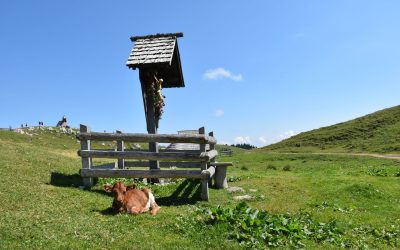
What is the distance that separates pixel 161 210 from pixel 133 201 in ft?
3.87

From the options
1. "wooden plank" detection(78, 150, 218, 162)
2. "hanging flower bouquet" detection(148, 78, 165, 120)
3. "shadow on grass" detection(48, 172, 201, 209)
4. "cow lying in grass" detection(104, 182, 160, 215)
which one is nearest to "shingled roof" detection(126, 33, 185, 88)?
"hanging flower bouquet" detection(148, 78, 165, 120)

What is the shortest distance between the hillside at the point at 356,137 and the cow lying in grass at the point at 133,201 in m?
54.1

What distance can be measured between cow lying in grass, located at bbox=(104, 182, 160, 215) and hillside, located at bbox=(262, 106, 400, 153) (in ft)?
177

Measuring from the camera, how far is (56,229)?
32.4ft

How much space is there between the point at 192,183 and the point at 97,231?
30.7 feet

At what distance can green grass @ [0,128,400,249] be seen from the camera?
9.55 metres

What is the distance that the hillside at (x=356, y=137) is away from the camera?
6481 cm

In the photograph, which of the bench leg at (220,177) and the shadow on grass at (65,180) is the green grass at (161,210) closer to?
the shadow on grass at (65,180)

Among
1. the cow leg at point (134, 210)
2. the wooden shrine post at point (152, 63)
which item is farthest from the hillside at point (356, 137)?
the cow leg at point (134, 210)

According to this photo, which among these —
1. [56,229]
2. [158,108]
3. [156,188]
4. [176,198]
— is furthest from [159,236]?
[158,108]

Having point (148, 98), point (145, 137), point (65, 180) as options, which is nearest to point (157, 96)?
→ point (148, 98)

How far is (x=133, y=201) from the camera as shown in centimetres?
1212

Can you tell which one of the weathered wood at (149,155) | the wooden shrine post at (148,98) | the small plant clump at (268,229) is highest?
the wooden shrine post at (148,98)

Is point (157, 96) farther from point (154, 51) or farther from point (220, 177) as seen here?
point (220, 177)
